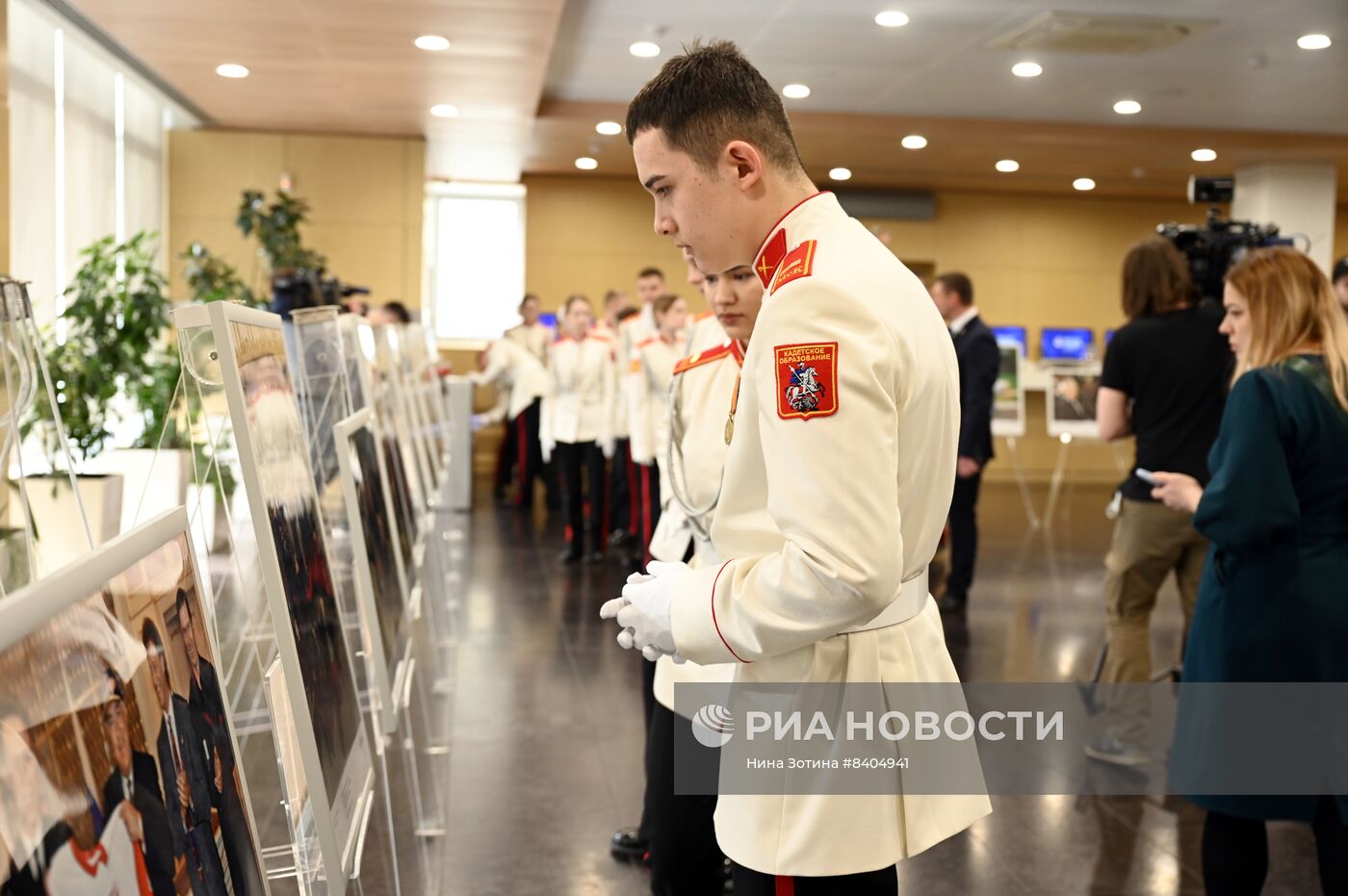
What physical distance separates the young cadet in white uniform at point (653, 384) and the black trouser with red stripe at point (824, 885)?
5.01 m

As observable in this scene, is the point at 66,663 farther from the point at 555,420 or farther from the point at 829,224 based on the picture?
the point at 555,420

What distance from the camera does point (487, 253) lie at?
48.5ft

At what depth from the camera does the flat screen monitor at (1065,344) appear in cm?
1488

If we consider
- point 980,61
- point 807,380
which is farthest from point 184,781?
point 980,61

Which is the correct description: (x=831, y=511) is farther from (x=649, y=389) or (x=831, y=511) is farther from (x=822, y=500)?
(x=649, y=389)

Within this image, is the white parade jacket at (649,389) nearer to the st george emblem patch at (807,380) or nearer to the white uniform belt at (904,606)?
the white uniform belt at (904,606)

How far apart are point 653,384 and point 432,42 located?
Result: 251 cm

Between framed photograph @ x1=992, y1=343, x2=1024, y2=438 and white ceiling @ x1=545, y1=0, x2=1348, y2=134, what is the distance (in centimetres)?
338

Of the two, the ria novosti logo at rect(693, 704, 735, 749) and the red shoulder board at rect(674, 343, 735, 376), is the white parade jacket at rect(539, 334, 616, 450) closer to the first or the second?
the red shoulder board at rect(674, 343, 735, 376)

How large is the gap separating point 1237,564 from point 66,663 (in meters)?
2.37

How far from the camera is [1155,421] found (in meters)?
4.06

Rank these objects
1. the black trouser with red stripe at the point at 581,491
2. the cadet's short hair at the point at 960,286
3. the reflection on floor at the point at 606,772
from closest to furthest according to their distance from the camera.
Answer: the reflection on floor at the point at 606,772 < the cadet's short hair at the point at 960,286 < the black trouser with red stripe at the point at 581,491

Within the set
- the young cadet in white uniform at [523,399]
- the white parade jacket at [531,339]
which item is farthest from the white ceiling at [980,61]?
the young cadet in white uniform at [523,399]

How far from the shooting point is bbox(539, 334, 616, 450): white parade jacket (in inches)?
326
